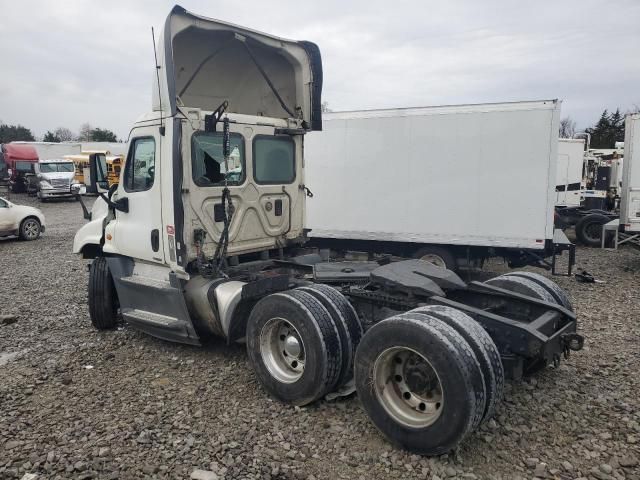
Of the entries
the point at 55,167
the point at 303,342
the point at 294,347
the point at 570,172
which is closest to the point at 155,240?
the point at 294,347

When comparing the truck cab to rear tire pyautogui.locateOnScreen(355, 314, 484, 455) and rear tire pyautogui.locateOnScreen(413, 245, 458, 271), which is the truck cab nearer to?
rear tire pyautogui.locateOnScreen(355, 314, 484, 455)

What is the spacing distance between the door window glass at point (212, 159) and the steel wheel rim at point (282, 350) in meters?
1.76

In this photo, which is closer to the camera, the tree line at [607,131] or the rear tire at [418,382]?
the rear tire at [418,382]

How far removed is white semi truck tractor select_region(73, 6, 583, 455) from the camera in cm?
364

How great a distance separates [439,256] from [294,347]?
17.2 feet

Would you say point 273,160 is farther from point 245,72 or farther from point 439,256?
point 439,256

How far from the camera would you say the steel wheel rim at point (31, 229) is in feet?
49.1

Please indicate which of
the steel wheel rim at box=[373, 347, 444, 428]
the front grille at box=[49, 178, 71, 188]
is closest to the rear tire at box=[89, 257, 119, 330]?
the steel wheel rim at box=[373, 347, 444, 428]

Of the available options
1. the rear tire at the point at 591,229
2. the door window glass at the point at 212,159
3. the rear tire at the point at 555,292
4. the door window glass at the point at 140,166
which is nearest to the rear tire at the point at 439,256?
the rear tire at the point at 555,292

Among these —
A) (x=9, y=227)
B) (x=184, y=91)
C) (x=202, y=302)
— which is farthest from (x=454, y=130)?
(x=9, y=227)

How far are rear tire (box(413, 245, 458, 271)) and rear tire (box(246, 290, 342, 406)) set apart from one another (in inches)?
199

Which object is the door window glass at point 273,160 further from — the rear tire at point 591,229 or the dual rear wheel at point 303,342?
the rear tire at point 591,229

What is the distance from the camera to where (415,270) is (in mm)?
4812

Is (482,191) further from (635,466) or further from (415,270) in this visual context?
(635,466)
